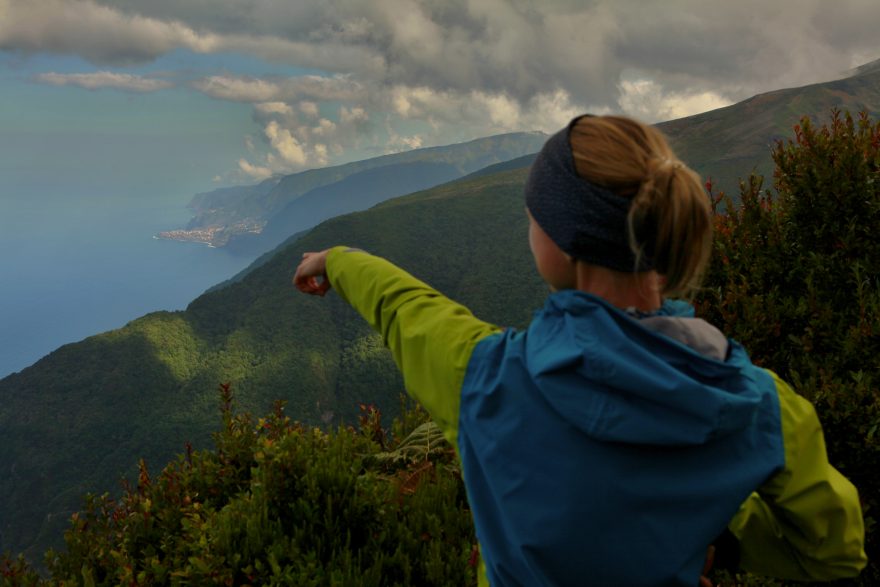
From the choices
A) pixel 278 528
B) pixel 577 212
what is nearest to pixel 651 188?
pixel 577 212

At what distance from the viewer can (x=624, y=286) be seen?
1.43 meters

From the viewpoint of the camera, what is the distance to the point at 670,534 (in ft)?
4.20

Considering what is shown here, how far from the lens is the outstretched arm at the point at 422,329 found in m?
1.46

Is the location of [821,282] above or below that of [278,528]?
above

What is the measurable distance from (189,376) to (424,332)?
488ft

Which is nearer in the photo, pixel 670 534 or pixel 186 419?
pixel 670 534

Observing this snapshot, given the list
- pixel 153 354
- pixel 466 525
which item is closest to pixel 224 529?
pixel 466 525

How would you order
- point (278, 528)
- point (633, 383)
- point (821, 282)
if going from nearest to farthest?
point (633, 383) < point (278, 528) < point (821, 282)

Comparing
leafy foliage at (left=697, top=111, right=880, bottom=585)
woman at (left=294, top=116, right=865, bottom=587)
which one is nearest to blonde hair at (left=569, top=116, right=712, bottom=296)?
woman at (left=294, top=116, right=865, bottom=587)

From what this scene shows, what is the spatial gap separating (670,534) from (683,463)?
17 cm

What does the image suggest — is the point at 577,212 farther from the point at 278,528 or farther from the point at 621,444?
the point at 278,528

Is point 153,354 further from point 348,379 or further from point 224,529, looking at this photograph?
point 224,529

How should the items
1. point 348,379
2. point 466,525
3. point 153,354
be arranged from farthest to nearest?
point 153,354 < point 348,379 < point 466,525

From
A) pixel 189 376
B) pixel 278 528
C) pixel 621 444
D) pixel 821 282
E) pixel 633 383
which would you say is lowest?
pixel 189 376
